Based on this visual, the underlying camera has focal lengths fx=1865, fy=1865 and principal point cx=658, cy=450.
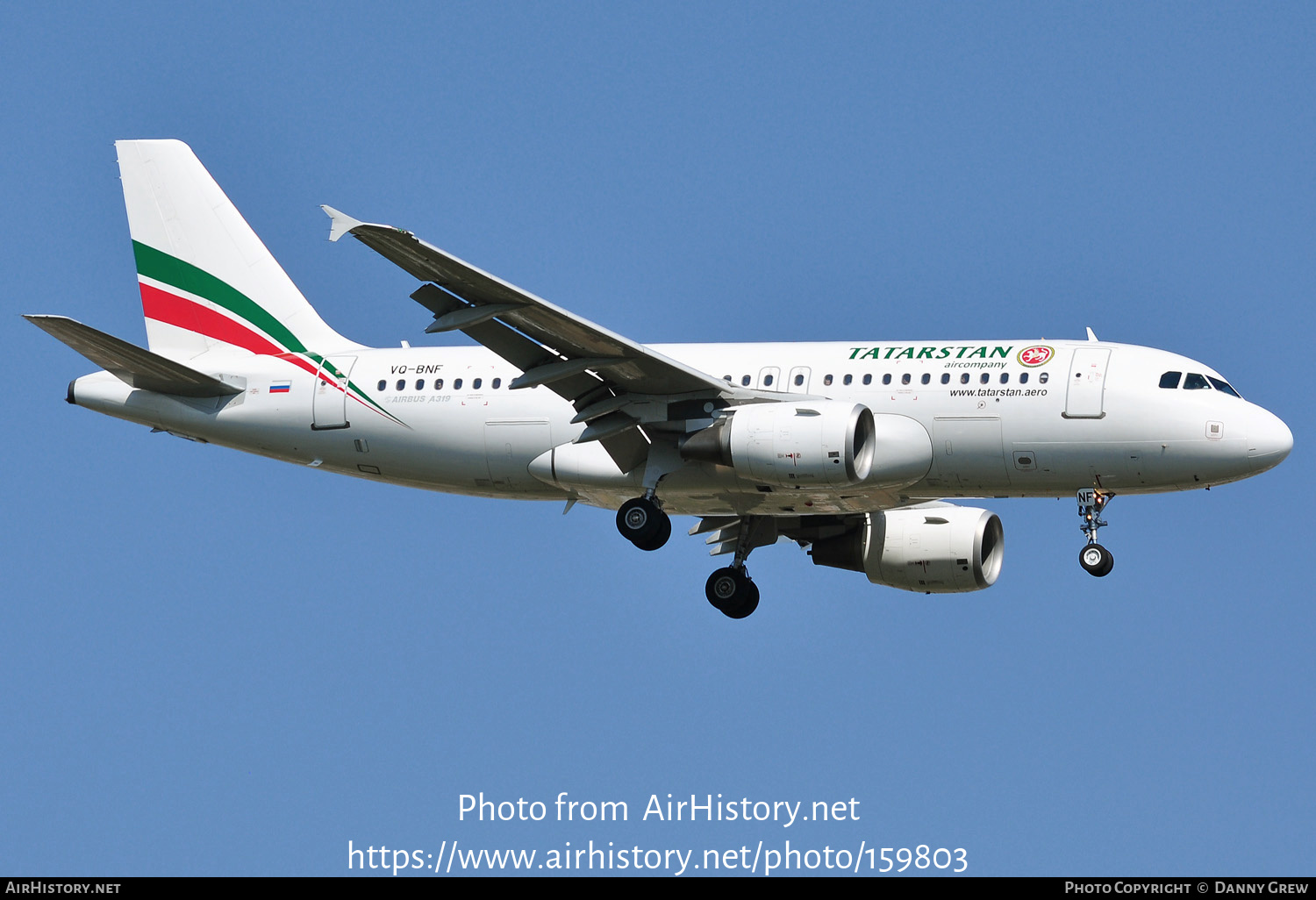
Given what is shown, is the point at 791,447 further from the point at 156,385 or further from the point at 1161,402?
the point at 156,385

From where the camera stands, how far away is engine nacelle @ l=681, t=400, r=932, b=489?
1265 inches

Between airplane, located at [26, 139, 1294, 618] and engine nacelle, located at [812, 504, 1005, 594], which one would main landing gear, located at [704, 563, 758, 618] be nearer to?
airplane, located at [26, 139, 1294, 618]

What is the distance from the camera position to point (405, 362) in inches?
1442

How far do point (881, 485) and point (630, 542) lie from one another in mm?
4789

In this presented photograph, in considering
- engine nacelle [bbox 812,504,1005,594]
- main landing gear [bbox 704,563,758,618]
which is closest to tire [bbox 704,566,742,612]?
main landing gear [bbox 704,563,758,618]

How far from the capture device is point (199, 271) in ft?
129

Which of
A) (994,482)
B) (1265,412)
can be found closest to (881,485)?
(994,482)

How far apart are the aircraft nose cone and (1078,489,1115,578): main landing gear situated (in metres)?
2.56


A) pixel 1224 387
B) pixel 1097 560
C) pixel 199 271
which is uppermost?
pixel 199 271

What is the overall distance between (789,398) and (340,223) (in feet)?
31.0

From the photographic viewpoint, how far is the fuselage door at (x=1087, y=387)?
32.8m

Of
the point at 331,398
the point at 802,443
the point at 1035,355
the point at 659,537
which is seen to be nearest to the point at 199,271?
the point at 331,398

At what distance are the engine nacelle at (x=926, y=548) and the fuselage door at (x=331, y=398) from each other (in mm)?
10327

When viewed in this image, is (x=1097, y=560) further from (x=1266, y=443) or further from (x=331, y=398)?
(x=331, y=398)
